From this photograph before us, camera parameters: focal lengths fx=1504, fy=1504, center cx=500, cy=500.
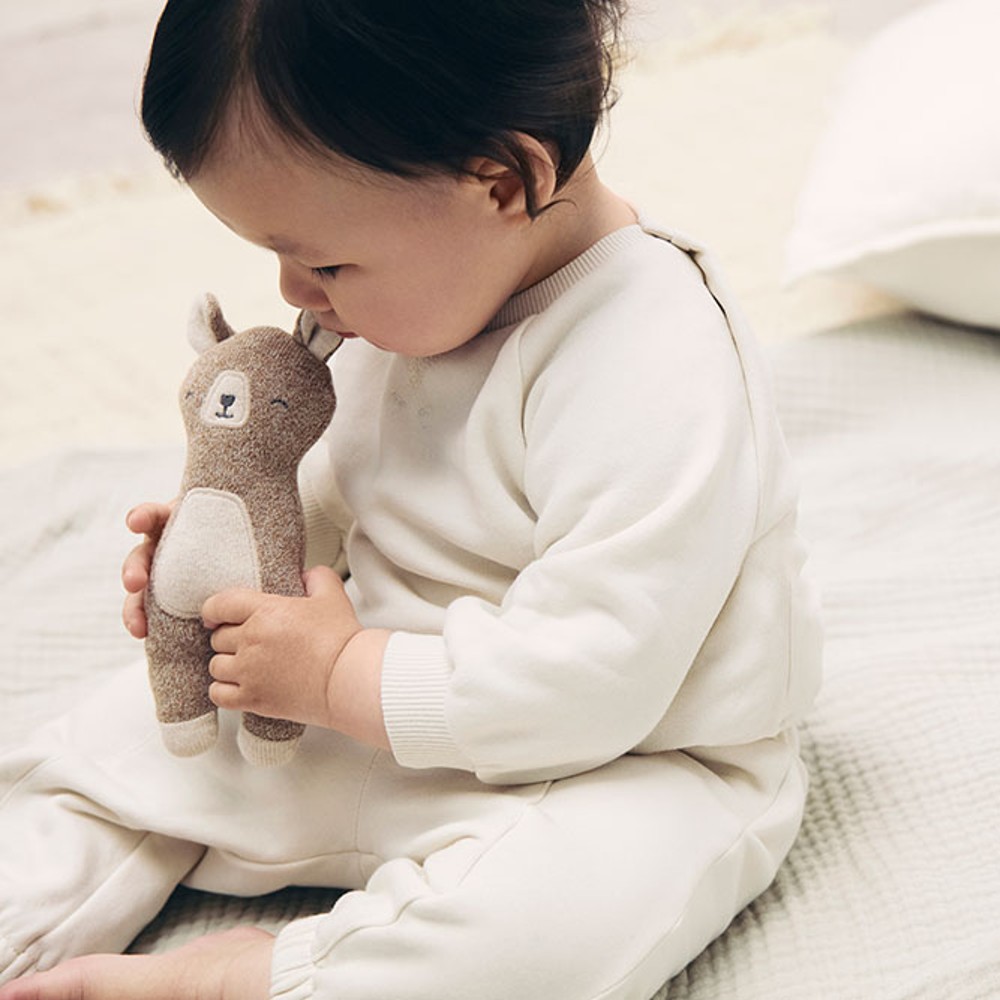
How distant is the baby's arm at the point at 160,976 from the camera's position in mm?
729

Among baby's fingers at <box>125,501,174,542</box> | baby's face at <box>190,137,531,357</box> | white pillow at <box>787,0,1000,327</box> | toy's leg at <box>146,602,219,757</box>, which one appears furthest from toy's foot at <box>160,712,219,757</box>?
white pillow at <box>787,0,1000,327</box>

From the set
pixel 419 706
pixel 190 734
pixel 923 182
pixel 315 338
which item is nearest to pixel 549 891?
pixel 419 706

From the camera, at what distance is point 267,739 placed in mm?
777

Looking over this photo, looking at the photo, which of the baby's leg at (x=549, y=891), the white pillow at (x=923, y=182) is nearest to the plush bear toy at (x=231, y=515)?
the baby's leg at (x=549, y=891)

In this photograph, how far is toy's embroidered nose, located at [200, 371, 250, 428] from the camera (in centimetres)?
76

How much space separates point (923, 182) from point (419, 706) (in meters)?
0.74

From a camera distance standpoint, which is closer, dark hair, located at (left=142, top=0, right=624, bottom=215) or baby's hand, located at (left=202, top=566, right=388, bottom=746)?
dark hair, located at (left=142, top=0, right=624, bottom=215)

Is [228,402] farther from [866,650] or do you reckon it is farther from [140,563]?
[866,650]

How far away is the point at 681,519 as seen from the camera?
685 mm

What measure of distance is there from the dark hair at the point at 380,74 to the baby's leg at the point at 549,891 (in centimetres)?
31

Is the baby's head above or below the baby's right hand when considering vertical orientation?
above

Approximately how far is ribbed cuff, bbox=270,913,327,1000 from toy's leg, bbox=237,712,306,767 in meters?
Answer: 0.09

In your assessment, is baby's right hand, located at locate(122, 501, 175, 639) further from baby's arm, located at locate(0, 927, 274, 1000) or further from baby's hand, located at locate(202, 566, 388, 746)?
baby's arm, located at locate(0, 927, 274, 1000)

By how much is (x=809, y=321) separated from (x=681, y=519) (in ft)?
2.50
